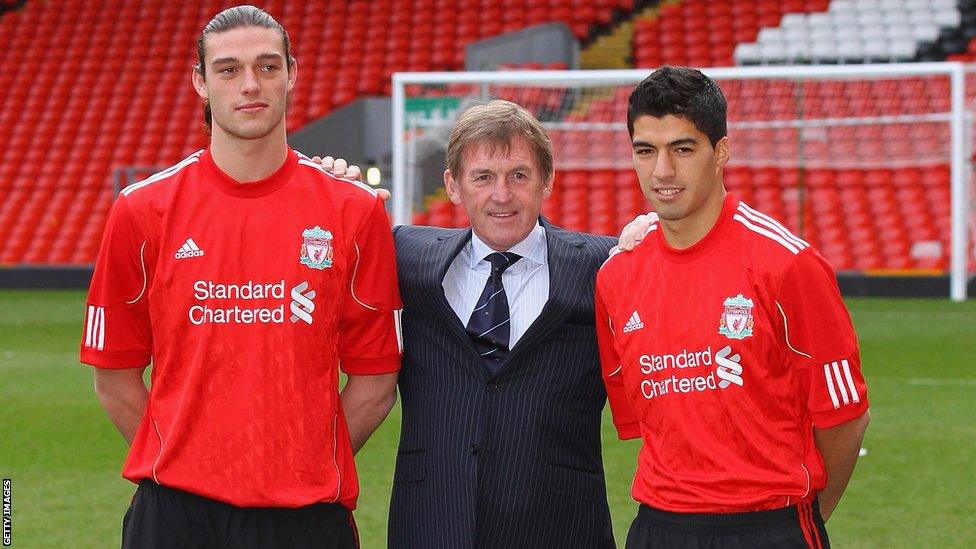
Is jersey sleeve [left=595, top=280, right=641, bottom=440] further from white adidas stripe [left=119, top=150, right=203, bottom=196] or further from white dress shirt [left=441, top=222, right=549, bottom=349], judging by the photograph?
white adidas stripe [left=119, top=150, right=203, bottom=196]

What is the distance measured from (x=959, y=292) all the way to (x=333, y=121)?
27.8 feet

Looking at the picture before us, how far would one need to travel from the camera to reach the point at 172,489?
9.13ft

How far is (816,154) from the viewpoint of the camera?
603 inches

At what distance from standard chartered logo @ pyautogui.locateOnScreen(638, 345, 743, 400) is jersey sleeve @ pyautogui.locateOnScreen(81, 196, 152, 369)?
43.1 inches

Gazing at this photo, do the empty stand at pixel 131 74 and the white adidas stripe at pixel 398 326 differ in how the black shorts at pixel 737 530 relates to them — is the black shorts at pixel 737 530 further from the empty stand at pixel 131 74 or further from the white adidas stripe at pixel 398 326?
the empty stand at pixel 131 74

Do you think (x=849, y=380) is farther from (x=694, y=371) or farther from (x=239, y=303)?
(x=239, y=303)

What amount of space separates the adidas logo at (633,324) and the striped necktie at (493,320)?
1.25ft

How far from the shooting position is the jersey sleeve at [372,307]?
9.61ft

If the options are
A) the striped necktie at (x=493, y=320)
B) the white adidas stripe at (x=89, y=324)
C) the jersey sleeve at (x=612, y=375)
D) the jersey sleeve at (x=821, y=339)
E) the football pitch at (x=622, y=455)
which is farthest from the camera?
the football pitch at (x=622, y=455)

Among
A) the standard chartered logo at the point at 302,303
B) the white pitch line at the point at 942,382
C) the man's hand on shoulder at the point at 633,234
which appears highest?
the man's hand on shoulder at the point at 633,234

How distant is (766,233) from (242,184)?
111cm

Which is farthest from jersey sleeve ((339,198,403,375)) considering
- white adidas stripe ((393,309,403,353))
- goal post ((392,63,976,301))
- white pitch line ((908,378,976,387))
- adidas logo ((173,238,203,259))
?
goal post ((392,63,976,301))

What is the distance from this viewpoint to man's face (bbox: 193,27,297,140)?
9.11ft

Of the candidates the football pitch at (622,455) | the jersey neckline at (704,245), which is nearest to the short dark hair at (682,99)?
the jersey neckline at (704,245)
